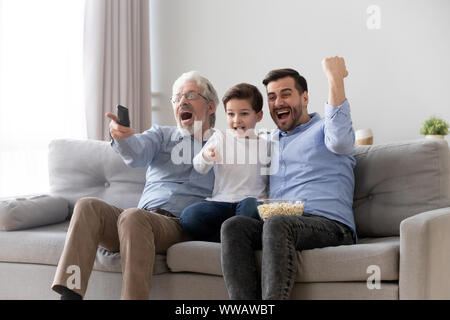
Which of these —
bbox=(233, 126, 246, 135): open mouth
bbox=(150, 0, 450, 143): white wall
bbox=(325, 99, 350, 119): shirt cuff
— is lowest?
bbox=(233, 126, 246, 135): open mouth

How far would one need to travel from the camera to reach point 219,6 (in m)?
4.24

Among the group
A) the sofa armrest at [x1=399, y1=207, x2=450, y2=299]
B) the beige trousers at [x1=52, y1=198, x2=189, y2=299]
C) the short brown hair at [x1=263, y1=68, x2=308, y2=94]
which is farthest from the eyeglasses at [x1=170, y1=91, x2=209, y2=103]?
the sofa armrest at [x1=399, y1=207, x2=450, y2=299]

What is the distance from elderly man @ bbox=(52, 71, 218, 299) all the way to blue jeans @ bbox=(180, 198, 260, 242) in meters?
0.06

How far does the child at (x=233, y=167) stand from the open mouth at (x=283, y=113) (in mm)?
77

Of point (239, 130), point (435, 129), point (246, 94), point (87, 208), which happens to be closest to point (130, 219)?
point (87, 208)

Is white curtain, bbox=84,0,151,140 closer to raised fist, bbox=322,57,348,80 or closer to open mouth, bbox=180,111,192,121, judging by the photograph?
open mouth, bbox=180,111,192,121

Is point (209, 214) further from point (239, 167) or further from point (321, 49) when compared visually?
point (321, 49)

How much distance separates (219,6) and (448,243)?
3.09m

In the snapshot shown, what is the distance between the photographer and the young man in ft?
5.13

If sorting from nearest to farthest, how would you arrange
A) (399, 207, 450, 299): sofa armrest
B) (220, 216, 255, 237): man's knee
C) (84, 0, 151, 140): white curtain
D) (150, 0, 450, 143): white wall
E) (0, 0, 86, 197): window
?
(399, 207, 450, 299): sofa armrest
(220, 216, 255, 237): man's knee
(0, 0, 86, 197): window
(150, 0, 450, 143): white wall
(84, 0, 151, 140): white curtain

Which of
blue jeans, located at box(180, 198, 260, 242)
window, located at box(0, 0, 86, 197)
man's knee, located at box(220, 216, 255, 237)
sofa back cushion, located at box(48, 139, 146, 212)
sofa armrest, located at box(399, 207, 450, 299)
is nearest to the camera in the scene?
sofa armrest, located at box(399, 207, 450, 299)

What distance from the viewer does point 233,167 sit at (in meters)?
2.01

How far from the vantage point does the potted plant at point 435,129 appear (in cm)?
326

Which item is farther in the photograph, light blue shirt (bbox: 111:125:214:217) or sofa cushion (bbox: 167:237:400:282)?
light blue shirt (bbox: 111:125:214:217)
